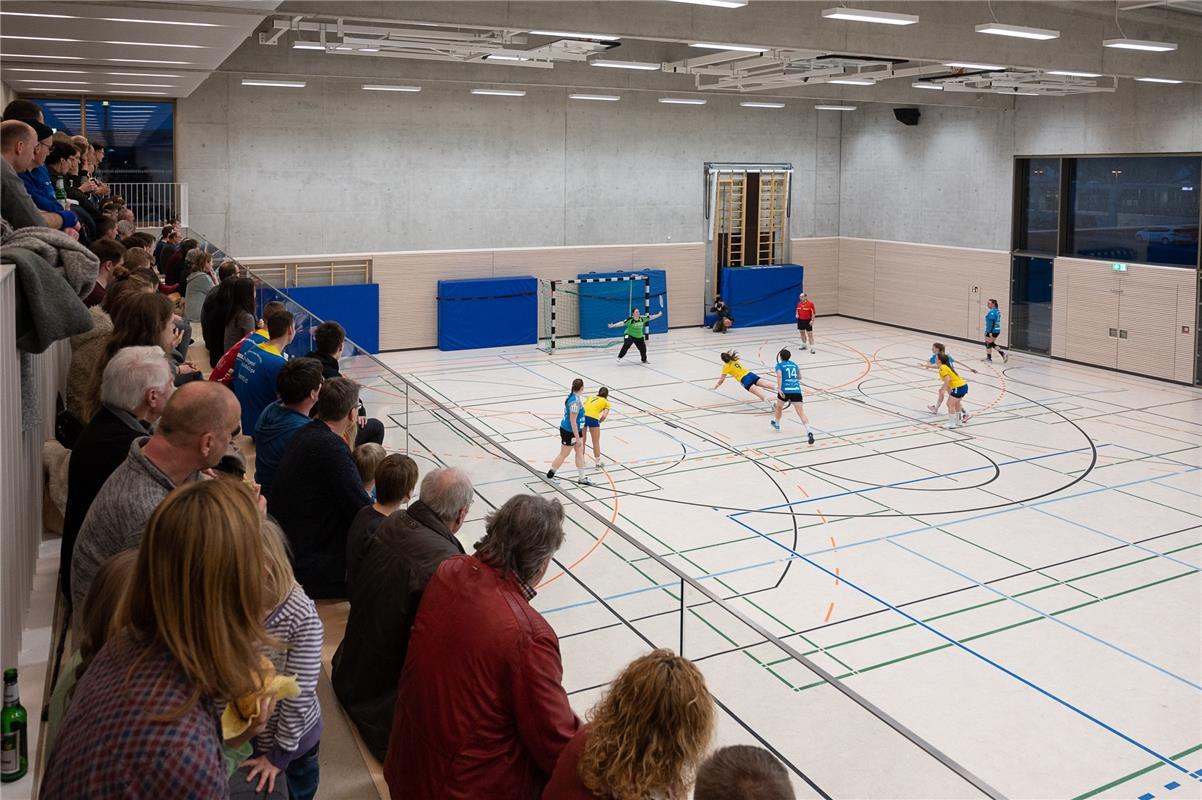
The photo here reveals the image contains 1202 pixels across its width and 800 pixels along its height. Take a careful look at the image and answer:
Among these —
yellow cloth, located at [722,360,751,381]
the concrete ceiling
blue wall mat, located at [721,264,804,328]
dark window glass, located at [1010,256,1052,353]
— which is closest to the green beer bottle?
the concrete ceiling

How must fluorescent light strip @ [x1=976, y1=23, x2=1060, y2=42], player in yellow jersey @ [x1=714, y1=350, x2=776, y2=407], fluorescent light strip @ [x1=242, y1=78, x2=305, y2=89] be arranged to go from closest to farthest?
fluorescent light strip @ [x1=976, y1=23, x2=1060, y2=42]
player in yellow jersey @ [x1=714, y1=350, x2=776, y2=407]
fluorescent light strip @ [x1=242, y1=78, x2=305, y2=89]

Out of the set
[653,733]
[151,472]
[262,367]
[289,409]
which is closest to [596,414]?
[262,367]

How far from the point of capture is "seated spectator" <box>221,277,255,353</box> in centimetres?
1065

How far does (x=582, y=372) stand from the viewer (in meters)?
26.8

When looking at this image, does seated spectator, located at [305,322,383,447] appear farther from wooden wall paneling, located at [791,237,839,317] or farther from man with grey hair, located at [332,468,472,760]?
wooden wall paneling, located at [791,237,839,317]

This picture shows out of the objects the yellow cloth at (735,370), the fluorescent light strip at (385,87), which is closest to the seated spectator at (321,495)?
the yellow cloth at (735,370)

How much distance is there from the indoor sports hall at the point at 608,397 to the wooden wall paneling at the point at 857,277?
17 centimetres

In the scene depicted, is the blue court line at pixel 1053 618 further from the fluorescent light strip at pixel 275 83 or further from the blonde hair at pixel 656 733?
the fluorescent light strip at pixel 275 83

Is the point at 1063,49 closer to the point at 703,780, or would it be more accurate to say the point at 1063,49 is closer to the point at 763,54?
the point at 763,54

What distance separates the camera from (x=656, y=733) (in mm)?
3340

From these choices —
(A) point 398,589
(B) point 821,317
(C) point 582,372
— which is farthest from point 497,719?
(B) point 821,317

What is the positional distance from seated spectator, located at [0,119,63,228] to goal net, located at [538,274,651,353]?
25.1 m

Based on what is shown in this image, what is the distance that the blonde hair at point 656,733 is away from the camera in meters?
3.33

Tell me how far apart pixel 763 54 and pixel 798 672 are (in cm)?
1900
